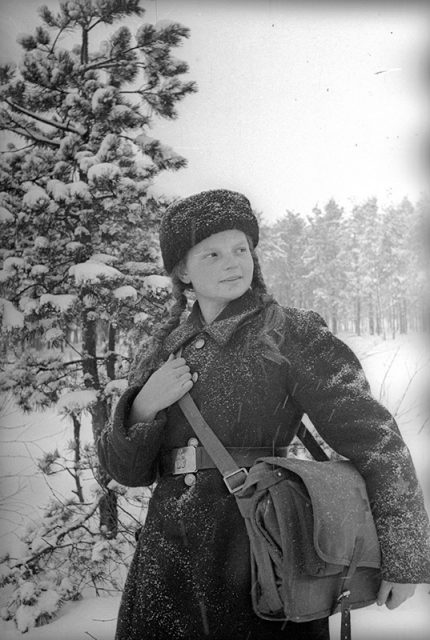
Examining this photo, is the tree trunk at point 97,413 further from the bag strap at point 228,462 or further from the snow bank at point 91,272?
the bag strap at point 228,462

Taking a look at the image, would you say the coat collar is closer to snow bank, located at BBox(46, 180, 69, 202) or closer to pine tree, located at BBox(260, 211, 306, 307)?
pine tree, located at BBox(260, 211, 306, 307)

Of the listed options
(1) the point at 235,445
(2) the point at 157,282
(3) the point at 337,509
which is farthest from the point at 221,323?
(2) the point at 157,282

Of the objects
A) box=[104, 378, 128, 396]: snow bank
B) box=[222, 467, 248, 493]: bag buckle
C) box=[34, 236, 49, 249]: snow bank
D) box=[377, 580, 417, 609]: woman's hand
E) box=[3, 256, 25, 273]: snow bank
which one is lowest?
box=[377, 580, 417, 609]: woman's hand

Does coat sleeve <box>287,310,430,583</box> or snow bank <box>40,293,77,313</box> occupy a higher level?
snow bank <box>40,293,77,313</box>

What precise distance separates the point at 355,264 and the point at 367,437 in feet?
5.73

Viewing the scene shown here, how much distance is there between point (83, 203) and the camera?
10.3 ft

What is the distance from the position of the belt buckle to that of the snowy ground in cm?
135

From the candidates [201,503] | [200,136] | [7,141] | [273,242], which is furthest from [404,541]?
[7,141]

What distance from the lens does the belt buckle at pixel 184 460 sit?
6.00 feet

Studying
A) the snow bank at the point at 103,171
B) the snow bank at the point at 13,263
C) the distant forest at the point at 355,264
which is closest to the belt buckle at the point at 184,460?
the distant forest at the point at 355,264

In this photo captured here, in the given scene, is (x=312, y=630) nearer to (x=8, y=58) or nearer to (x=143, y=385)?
(x=143, y=385)

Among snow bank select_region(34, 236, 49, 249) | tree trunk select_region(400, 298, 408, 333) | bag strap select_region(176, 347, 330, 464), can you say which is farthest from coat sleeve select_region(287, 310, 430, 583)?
snow bank select_region(34, 236, 49, 249)

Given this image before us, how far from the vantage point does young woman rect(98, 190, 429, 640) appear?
1686 mm

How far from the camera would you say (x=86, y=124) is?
3104mm
